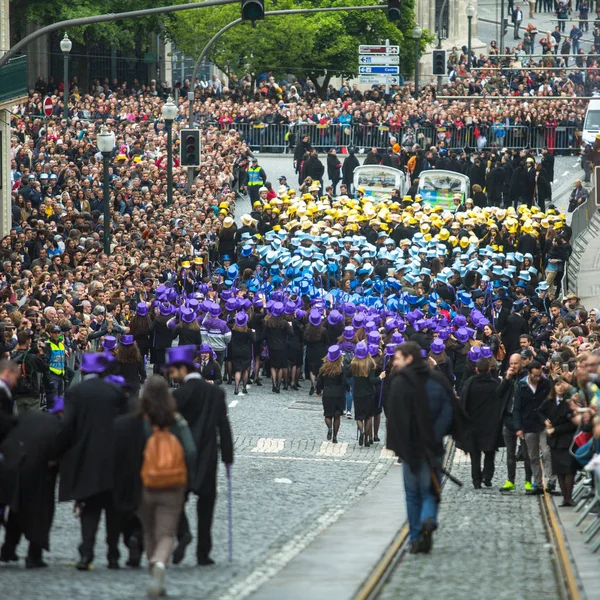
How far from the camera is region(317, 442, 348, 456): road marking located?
22516mm

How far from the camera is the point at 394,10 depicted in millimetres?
26078

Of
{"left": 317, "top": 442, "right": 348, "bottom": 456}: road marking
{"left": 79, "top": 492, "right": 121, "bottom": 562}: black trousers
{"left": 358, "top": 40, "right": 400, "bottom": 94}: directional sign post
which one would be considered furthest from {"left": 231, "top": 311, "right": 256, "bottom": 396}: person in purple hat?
{"left": 358, "top": 40, "right": 400, "bottom": 94}: directional sign post

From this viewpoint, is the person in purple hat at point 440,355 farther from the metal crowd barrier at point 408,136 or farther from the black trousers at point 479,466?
the metal crowd barrier at point 408,136

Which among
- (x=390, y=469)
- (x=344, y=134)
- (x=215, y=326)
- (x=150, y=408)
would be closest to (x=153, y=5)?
(x=344, y=134)

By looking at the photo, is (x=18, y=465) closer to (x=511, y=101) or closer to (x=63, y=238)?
(x=63, y=238)

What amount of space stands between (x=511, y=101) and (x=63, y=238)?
77.7 feet

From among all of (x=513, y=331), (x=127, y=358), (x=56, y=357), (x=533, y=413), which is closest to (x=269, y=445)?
(x=127, y=358)

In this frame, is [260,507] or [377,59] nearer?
[260,507]

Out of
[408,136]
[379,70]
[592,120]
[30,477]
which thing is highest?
[379,70]

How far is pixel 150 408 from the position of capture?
11984 mm

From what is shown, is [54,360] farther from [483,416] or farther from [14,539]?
[14,539]

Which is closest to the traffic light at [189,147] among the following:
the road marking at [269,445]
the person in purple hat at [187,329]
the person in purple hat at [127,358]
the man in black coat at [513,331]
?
the person in purple hat at [187,329]

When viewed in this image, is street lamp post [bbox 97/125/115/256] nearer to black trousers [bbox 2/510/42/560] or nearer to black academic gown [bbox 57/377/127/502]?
black trousers [bbox 2/510/42/560]

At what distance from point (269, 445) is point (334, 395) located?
3.56 ft
